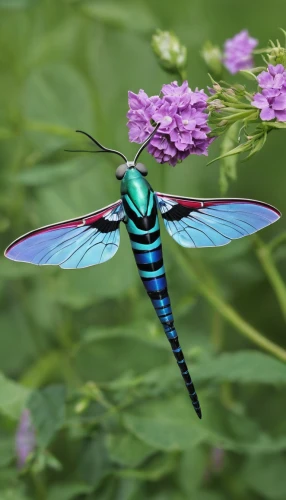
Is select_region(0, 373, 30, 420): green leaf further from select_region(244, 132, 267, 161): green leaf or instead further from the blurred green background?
select_region(244, 132, 267, 161): green leaf

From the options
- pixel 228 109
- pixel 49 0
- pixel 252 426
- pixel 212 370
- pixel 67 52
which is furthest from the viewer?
pixel 49 0

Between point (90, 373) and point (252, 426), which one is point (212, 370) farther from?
point (90, 373)

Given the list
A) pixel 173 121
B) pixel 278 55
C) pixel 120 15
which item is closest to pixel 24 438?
pixel 173 121

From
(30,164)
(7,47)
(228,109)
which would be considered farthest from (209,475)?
(7,47)

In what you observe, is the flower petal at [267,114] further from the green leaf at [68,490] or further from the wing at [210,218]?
the green leaf at [68,490]

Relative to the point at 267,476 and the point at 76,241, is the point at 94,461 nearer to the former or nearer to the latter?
the point at 267,476

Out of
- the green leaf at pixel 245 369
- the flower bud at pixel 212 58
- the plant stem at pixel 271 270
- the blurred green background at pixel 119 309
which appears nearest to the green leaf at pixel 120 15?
the blurred green background at pixel 119 309
